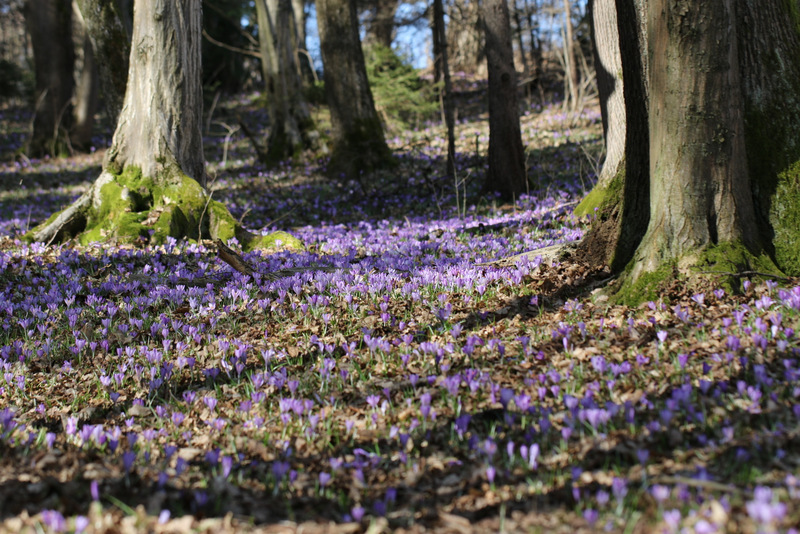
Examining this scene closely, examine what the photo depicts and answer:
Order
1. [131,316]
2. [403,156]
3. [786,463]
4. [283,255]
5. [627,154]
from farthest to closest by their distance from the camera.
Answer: [403,156]
[283,255]
[131,316]
[627,154]
[786,463]

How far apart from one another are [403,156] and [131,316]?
11.8m

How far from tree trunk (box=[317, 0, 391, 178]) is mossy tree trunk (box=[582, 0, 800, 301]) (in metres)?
10.5

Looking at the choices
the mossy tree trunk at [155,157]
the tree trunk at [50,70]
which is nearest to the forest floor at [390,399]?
the mossy tree trunk at [155,157]

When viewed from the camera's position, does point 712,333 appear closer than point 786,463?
No

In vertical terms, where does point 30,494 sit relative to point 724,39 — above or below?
below

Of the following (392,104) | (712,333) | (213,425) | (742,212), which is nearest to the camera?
(213,425)

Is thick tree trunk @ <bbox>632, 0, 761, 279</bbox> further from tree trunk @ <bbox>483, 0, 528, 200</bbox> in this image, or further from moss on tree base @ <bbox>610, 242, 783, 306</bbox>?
tree trunk @ <bbox>483, 0, 528, 200</bbox>

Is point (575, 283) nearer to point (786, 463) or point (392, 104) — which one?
point (786, 463)

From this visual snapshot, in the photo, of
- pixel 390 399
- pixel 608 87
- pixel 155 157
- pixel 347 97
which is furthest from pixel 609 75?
pixel 347 97

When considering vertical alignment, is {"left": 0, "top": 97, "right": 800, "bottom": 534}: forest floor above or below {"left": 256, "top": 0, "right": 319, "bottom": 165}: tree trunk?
below

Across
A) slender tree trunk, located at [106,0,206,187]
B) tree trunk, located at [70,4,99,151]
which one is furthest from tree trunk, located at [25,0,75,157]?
slender tree trunk, located at [106,0,206,187]

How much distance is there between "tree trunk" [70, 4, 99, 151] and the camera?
19703 millimetres

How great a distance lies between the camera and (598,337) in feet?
13.6

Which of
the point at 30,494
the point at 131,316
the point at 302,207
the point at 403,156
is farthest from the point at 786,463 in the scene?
the point at 403,156
